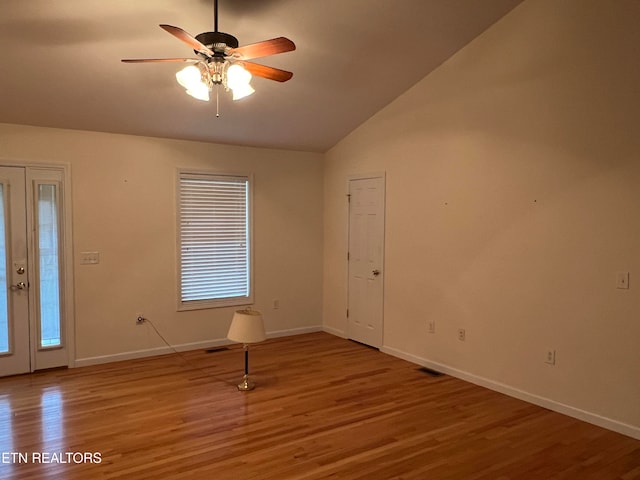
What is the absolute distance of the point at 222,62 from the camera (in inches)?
113

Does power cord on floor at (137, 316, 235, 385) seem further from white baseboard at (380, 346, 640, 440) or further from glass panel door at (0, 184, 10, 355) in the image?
white baseboard at (380, 346, 640, 440)

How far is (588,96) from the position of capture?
353 cm

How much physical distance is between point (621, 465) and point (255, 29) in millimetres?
4095

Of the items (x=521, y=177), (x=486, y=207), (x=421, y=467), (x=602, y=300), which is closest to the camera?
(x=421, y=467)

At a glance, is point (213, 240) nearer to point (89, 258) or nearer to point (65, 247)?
point (89, 258)

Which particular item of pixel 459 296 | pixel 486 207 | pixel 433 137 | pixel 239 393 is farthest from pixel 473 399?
pixel 433 137

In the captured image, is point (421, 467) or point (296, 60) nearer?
point (421, 467)

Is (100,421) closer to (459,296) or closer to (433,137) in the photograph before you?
(459,296)

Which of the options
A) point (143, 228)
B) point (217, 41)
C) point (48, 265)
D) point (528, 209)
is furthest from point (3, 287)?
point (528, 209)

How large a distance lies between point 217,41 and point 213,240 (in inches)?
132

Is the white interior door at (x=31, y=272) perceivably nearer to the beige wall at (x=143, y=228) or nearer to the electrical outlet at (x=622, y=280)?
the beige wall at (x=143, y=228)

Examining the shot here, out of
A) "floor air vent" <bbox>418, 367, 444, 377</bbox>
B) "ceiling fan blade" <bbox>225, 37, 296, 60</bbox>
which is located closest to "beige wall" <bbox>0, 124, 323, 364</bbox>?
"floor air vent" <bbox>418, 367, 444, 377</bbox>

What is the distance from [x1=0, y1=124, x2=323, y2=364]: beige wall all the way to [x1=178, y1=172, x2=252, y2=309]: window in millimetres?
127

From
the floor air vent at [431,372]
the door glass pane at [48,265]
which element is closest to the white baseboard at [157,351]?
the door glass pane at [48,265]
